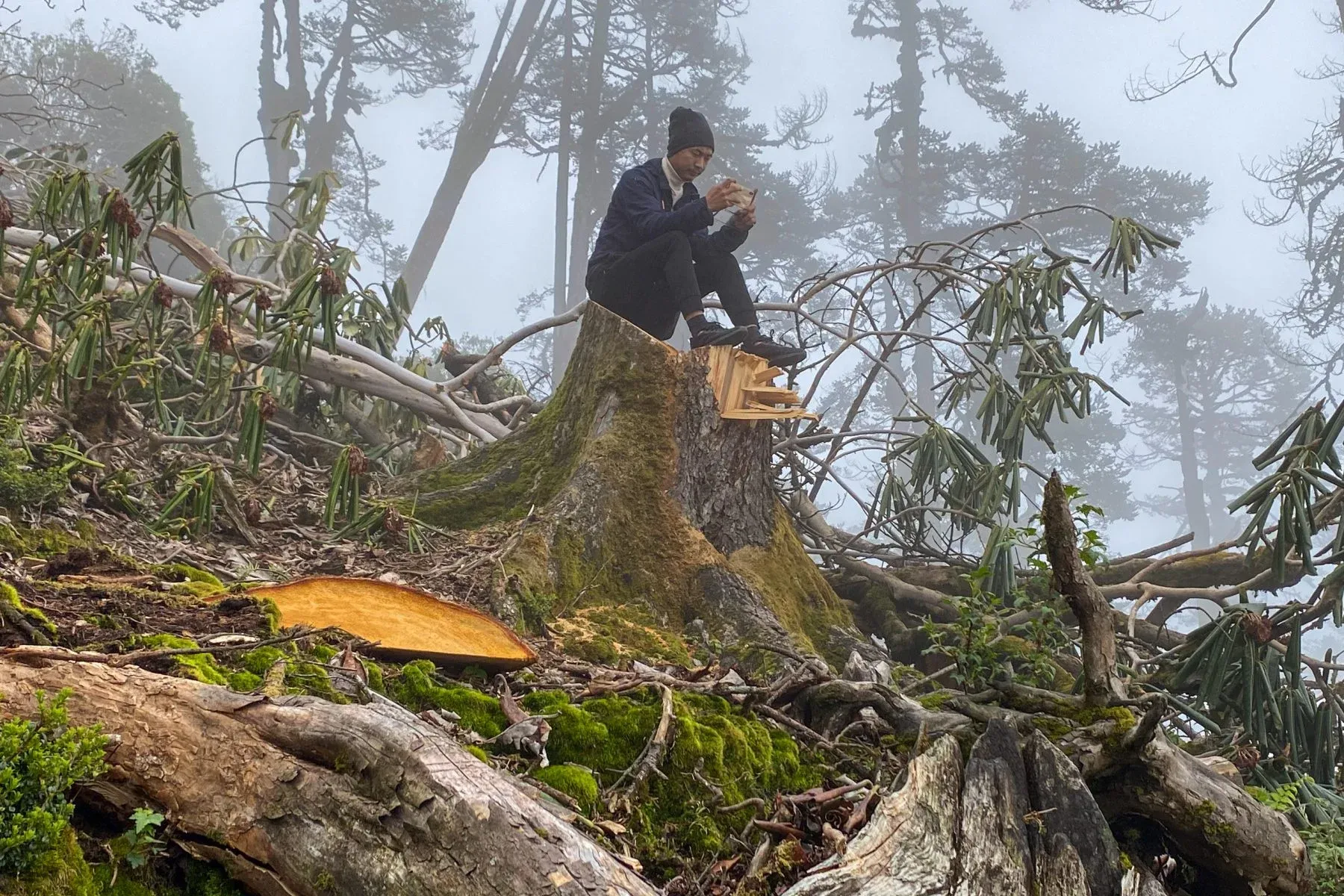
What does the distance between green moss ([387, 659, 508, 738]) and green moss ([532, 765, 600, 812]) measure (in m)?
0.21

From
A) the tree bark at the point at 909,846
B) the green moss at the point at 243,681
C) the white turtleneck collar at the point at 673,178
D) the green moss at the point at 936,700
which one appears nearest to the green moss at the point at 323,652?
the green moss at the point at 243,681

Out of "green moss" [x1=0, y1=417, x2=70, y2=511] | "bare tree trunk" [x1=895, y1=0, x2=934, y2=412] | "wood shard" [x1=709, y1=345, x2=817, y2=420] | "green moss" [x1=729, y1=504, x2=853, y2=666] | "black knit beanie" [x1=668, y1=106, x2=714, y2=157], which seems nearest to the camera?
"green moss" [x1=0, y1=417, x2=70, y2=511]

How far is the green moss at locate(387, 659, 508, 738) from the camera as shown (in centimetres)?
189

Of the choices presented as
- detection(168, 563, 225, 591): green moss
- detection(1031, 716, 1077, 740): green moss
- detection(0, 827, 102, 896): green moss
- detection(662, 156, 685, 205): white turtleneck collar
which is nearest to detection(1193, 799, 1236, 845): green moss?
detection(1031, 716, 1077, 740): green moss

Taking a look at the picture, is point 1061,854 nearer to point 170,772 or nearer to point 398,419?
point 170,772

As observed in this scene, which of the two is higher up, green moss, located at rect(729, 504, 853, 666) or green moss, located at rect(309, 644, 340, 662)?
green moss, located at rect(729, 504, 853, 666)

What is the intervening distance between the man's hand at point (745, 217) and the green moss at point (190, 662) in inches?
110

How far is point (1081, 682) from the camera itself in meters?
2.23

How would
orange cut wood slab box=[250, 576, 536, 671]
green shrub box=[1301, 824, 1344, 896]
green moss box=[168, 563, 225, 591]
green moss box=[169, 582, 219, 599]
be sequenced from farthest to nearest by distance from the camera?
green moss box=[168, 563, 225, 591]
green moss box=[169, 582, 219, 599]
orange cut wood slab box=[250, 576, 536, 671]
green shrub box=[1301, 824, 1344, 896]

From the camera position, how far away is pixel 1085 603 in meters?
2.04

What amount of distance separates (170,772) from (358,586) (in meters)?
0.91

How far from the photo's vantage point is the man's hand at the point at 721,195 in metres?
3.77

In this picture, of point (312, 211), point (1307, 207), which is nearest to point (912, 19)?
point (1307, 207)

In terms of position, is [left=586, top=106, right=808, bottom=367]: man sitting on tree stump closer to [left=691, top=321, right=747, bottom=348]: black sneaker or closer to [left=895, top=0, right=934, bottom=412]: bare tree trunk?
[left=691, top=321, right=747, bottom=348]: black sneaker
